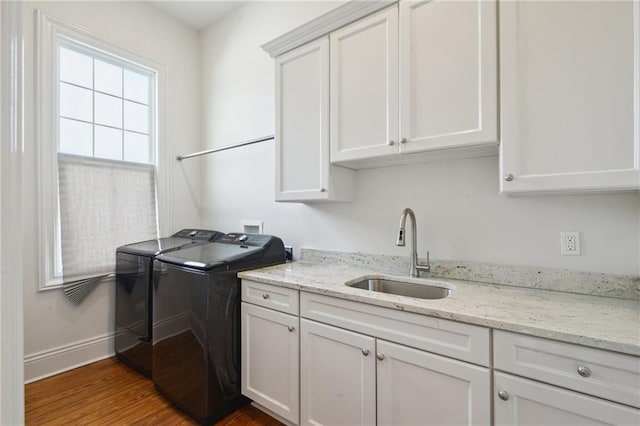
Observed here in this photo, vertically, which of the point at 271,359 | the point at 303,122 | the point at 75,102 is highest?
the point at 75,102

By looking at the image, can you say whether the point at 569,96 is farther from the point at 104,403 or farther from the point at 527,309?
the point at 104,403

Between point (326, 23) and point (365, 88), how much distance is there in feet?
1.62

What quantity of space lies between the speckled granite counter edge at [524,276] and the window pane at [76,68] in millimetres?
2661

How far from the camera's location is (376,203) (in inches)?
78.4

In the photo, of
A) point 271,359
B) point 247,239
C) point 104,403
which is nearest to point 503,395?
point 271,359

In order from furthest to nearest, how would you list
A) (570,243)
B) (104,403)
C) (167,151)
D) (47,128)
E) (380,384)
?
(167,151)
(47,128)
(104,403)
(570,243)
(380,384)

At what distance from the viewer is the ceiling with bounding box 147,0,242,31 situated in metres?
2.80

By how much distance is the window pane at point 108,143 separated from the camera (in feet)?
8.39

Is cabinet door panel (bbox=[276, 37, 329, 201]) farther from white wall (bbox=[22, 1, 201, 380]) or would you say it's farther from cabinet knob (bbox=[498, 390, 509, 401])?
white wall (bbox=[22, 1, 201, 380])

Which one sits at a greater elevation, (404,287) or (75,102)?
(75,102)

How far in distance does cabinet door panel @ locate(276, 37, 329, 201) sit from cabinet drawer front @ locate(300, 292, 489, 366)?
0.70m

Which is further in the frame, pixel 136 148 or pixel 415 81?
pixel 136 148

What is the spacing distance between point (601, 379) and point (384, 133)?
1266 mm

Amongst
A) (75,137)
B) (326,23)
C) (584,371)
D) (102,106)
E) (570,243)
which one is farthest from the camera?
(102,106)
